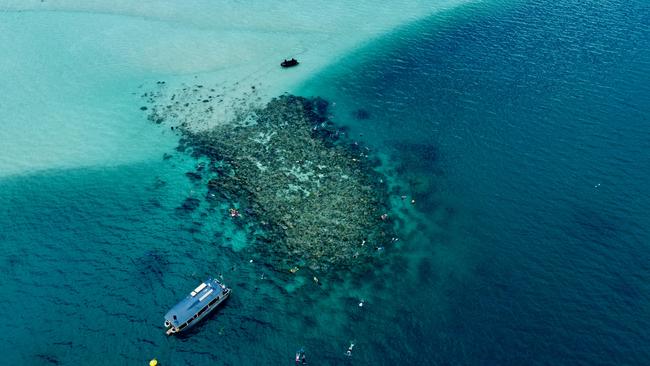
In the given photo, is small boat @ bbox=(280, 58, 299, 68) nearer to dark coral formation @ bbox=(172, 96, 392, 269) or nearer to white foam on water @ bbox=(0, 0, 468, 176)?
white foam on water @ bbox=(0, 0, 468, 176)

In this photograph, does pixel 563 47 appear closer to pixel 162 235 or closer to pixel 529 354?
pixel 529 354

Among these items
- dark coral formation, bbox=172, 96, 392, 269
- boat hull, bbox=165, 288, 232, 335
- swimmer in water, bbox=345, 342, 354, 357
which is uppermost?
dark coral formation, bbox=172, 96, 392, 269

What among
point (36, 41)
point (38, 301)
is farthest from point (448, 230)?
point (36, 41)

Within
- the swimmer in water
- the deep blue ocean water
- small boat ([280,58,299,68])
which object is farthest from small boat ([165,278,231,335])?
small boat ([280,58,299,68])

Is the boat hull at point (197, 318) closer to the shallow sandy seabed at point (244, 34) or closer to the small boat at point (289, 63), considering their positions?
the shallow sandy seabed at point (244, 34)

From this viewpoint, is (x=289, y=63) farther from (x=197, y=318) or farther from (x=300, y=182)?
(x=197, y=318)

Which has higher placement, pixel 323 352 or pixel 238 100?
pixel 238 100

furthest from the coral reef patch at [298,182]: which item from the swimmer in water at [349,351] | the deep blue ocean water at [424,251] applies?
the swimmer in water at [349,351]
